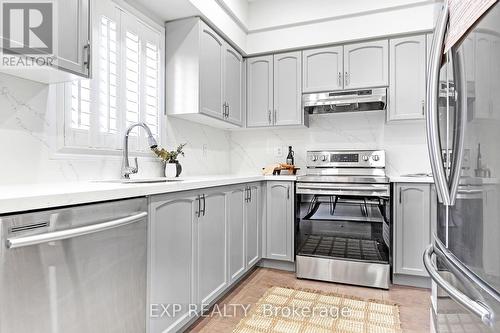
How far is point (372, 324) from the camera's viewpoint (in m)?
1.95

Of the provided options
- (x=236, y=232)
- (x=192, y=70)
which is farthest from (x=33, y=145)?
(x=236, y=232)

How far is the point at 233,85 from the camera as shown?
3125 millimetres

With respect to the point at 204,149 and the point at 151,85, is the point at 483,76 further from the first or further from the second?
the point at 204,149

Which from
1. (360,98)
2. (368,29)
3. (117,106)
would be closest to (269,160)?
(360,98)

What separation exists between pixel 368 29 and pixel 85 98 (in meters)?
2.56

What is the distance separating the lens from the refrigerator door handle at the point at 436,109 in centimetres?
92

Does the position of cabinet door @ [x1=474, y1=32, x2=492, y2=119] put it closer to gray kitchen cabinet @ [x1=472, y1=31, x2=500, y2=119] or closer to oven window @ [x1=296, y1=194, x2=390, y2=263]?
gray kitchen cabinet @ [x1=472, y1=31, x2=500, y2=119]

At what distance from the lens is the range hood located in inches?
112

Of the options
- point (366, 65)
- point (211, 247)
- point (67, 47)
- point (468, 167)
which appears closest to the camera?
point (468, 167)

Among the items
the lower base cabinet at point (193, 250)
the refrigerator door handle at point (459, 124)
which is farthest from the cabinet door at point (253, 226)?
the refrigerator door handle at point (459, 124)

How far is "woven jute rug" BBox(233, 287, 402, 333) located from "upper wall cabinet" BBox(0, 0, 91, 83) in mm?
1735

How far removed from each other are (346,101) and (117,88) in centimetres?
204

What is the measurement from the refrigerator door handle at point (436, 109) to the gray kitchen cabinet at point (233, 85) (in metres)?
2.17

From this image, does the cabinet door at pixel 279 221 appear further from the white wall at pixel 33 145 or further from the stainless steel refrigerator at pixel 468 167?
the stainless steel refrigerator at pixel 468 167
